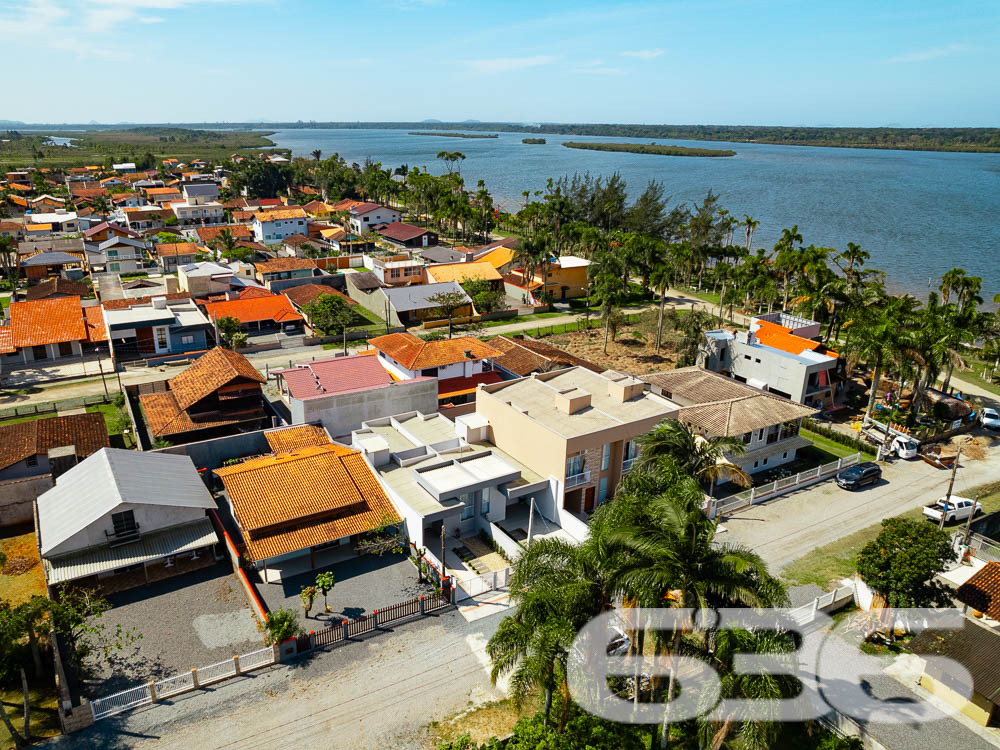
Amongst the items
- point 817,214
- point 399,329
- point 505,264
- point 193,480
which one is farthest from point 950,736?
point 817,214

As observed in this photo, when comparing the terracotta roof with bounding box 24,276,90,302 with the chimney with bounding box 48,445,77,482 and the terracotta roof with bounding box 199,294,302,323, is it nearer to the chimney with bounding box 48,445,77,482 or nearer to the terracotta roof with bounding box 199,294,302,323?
the terracotta roof with bounding box 199,294,302,323

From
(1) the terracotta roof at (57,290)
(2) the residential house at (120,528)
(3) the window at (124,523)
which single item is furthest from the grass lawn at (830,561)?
(1) the terracotta roof at (57,290)

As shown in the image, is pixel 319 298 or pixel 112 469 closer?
pixel 112 469

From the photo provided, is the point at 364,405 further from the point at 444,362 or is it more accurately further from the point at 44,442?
the point at 44,442

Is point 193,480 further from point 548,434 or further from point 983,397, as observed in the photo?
point 983,397

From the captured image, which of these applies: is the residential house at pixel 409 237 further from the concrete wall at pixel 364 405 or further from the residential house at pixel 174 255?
the concrete wall at pixel 364 405

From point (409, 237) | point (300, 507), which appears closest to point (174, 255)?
point (409, 237)
